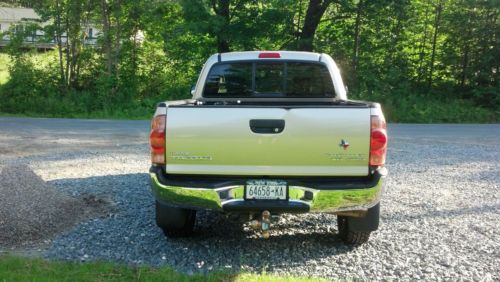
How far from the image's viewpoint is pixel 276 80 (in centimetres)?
595

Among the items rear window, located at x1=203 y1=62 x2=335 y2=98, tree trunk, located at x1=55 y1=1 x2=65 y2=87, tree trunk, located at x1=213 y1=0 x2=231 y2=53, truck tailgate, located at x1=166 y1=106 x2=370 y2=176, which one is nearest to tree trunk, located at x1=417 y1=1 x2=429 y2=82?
tree trunk, located at x1=213 y1=0 x2=231 y2=53

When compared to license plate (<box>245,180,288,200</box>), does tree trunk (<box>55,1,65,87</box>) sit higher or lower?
higher

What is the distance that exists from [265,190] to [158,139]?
0.99 m

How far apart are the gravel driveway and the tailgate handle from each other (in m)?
1.18

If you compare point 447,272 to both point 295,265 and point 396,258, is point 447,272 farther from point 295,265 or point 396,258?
point 295,265

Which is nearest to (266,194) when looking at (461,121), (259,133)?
(259,133)

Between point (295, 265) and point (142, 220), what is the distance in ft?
6.55

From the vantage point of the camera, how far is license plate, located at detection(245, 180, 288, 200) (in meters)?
4.12

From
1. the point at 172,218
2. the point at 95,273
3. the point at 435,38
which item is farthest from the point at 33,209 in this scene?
the point at 435,38

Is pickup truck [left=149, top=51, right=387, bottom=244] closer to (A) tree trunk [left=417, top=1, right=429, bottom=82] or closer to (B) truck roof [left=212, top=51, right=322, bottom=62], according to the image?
(B) truck roof [left=212, top=51, right=322, bottom=62]

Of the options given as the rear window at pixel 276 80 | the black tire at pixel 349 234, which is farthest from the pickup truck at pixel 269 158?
the rear window at pixel 276 80

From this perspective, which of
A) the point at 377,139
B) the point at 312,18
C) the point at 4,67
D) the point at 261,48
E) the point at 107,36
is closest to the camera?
the point at 377,139

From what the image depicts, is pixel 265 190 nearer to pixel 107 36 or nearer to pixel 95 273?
pixel 95 273

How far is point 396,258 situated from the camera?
4477 millimetres
